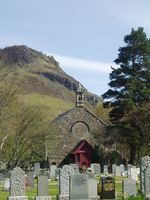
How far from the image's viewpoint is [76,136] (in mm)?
68875

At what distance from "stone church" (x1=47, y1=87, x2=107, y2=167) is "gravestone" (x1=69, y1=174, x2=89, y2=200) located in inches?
1590

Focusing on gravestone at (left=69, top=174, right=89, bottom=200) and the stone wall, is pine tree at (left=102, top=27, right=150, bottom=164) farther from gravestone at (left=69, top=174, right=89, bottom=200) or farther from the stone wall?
gravestone at (left=69, top=174, right=89, bottom=200)

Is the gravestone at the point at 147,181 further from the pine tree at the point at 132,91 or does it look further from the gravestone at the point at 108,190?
the pine tree at the point at 132,91

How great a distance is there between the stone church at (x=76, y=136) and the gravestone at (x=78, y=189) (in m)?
40.4

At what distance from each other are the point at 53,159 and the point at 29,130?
2213 centimetres

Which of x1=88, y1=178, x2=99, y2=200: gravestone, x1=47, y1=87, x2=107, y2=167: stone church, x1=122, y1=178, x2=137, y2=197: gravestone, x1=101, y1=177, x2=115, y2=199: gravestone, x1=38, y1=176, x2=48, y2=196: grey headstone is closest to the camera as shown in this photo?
x1=122, y1=178, x2=137, y2=197: gravestone

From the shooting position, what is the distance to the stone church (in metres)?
66.4

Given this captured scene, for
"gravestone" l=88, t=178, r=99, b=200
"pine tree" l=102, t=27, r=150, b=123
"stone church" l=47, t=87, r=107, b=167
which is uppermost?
"pine tree" l=102, t=27, r=150, b=123

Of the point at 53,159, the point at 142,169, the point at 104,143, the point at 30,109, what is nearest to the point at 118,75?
the point at 104,143

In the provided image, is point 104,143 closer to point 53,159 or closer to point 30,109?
point 53,159

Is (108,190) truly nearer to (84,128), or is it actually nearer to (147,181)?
(147,181)

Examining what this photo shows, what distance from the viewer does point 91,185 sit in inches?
1063

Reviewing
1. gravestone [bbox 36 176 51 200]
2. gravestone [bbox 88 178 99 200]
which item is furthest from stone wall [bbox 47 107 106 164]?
gravestone [bbox 36 176 51 200]

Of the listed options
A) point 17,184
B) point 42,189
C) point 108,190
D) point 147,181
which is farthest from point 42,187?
point 147,181
